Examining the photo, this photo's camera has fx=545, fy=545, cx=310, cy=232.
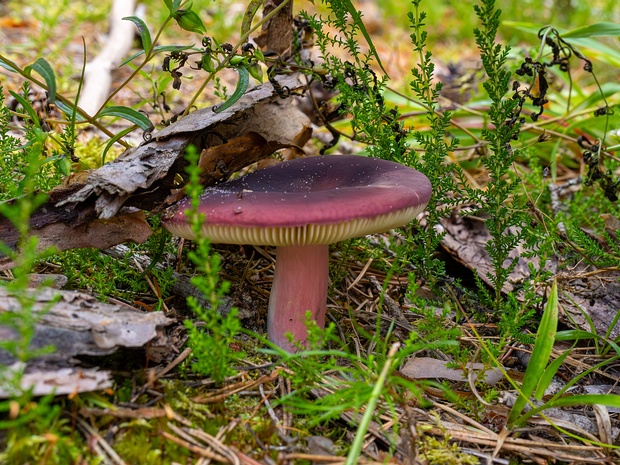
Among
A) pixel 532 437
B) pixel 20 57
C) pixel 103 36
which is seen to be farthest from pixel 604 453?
pixel 103 36

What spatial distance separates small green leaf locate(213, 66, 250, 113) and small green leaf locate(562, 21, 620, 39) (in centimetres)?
193

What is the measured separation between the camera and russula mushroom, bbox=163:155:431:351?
5.87 ft

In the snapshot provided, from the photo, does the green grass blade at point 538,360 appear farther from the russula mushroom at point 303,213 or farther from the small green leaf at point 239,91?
the small green leaf at point 239,91

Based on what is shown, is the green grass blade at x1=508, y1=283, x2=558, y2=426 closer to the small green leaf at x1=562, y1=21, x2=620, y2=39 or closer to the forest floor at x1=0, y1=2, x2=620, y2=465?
the forest floor at x1=0, y1=2, x2=620, y2=465

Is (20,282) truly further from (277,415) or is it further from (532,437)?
(532,437)

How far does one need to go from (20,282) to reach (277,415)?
92 centimetres

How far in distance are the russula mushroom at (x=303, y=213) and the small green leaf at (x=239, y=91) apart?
32 centimetres

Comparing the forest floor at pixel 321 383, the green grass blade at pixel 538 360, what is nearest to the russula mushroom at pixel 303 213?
the forest floor at pixel 321 383

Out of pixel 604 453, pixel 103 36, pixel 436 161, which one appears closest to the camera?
pixel 604 453

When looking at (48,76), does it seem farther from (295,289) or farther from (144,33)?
(295,289)

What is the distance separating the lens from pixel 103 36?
221 inches

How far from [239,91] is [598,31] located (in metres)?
2.15

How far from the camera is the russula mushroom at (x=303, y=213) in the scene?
1.79 meters

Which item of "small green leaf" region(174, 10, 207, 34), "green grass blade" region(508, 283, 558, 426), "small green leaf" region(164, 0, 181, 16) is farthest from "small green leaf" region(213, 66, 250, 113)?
"green grass blade" region(508, 283, 558, 426)
